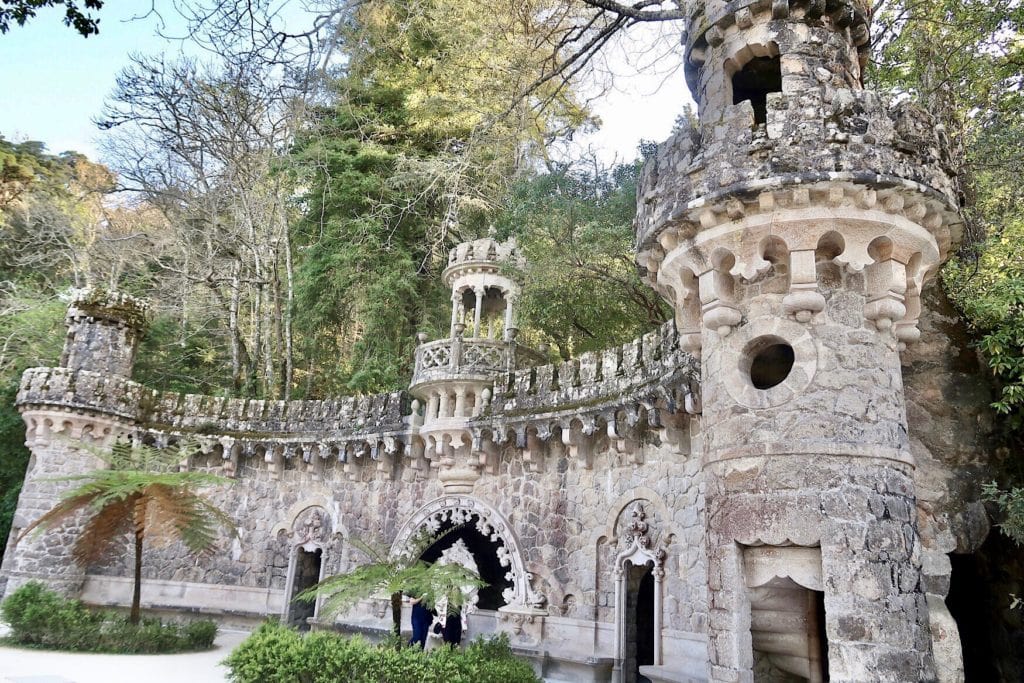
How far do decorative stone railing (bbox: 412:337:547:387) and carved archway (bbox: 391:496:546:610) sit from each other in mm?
2286

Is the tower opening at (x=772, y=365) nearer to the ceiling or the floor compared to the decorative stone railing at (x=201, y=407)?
nearer to the floor

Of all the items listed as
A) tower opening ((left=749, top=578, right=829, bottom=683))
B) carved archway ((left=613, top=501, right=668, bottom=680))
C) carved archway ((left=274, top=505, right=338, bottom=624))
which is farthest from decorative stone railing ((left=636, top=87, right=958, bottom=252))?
carved archway ((left=274, top=505, right=338, bottom=624))

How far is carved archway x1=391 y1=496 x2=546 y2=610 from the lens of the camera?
11602 millimetres

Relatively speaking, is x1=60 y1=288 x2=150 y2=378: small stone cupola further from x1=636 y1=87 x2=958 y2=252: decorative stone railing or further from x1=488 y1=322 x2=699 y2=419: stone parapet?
x1=636 y1=87 x2=958 y2=252: decorative stone railing

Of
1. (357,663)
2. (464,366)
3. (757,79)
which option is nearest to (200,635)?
(357,663)

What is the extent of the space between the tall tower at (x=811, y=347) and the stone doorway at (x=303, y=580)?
11640 millimetres

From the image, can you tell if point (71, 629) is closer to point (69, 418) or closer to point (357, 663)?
point (69, 418)

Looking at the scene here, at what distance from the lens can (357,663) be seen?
8.98 metres

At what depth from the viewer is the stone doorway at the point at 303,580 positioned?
15586 mm

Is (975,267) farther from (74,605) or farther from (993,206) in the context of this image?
(74,605)

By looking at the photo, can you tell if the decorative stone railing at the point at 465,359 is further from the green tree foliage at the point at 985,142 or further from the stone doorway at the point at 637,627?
the green tree foliage at the point at 985,142

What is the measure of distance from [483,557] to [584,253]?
7495 millimetres

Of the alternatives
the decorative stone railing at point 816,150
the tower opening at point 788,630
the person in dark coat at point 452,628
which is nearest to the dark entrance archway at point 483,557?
the person in dark coat at point 452,628

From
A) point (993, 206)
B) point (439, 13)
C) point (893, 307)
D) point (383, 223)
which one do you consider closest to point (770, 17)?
point (893, 307)
